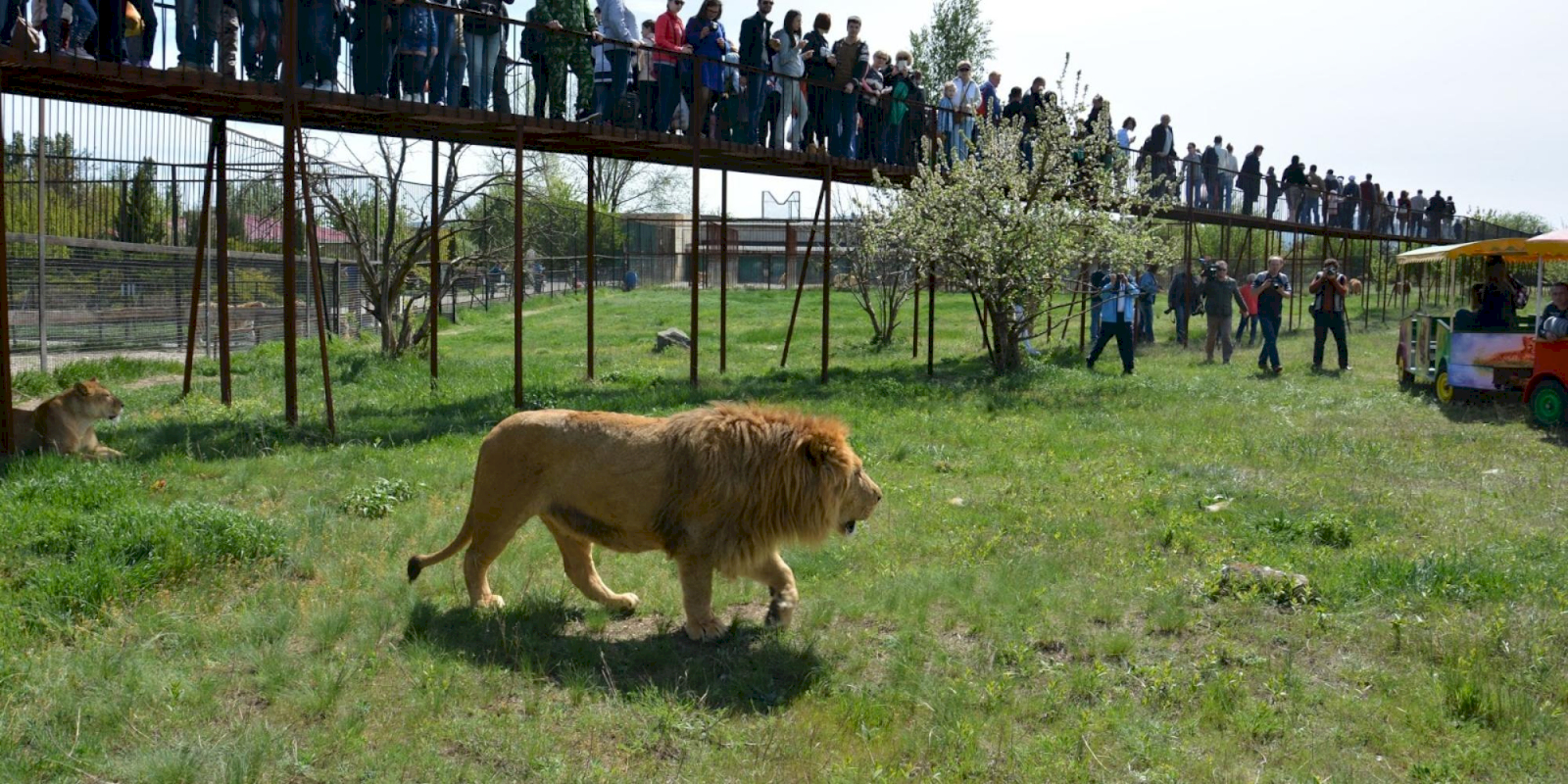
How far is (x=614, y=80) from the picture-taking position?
1404cm

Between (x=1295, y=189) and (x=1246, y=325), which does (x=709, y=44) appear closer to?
(x=1246, y=325)

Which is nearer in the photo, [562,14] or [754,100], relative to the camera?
[562,14]

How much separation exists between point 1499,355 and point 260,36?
45.7 feet

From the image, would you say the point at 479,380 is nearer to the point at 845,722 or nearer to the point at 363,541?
the point at 363,541

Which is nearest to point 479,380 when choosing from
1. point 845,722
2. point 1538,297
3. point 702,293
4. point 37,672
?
point 37,672

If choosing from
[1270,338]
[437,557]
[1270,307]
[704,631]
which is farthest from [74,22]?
[1270,307]

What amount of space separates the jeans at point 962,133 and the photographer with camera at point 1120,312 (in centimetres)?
317

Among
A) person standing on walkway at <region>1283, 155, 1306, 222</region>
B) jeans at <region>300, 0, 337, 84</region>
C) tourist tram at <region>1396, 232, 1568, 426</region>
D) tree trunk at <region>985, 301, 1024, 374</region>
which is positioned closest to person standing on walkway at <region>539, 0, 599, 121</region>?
jeans at <region>300, 0, 337, 84</region>

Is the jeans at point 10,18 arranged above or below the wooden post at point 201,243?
above

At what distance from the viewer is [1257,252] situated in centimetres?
4347

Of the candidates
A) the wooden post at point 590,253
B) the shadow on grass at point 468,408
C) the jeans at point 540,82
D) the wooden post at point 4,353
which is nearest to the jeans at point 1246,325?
the shadow on grass at point 468,408

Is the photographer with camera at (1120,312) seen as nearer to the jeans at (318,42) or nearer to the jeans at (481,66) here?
the jeans at (481,66)

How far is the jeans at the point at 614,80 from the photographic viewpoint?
14055 mm

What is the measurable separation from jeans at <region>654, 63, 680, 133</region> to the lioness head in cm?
679
